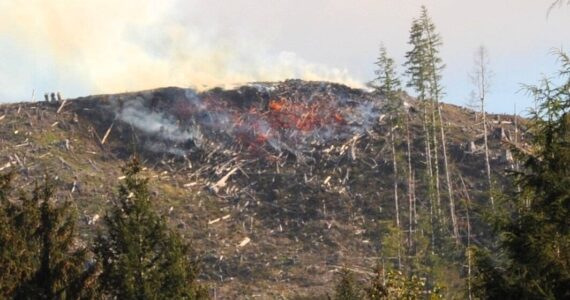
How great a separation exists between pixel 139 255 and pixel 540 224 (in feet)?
41.5

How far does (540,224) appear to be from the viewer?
1273 centimetres

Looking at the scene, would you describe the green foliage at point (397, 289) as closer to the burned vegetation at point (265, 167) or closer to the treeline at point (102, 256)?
the treeline at point (102, 256)

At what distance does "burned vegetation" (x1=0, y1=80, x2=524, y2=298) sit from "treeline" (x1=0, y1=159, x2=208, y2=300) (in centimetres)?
2858

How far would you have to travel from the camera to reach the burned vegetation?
57.2 metres

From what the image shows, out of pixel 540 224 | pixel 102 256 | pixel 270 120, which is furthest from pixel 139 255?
pixel 270 120

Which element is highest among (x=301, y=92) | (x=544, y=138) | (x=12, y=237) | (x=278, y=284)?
(x=301, y=92)

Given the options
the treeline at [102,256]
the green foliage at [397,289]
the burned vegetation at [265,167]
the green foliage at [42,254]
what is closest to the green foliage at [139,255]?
the treeline at [102,256]

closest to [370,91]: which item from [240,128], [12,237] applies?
[240,128]

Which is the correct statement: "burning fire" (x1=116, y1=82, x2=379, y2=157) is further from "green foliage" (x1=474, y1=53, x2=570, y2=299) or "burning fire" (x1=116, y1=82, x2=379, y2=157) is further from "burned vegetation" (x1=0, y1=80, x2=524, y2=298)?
"green foliage" (x1=474, y1=53, x2=570, y2=299)

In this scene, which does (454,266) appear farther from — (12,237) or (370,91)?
(12,237)

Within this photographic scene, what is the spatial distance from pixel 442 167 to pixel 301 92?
16.9 metres

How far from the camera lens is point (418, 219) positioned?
59.7 metres

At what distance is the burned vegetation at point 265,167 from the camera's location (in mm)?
57188

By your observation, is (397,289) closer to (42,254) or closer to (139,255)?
(139,255)
